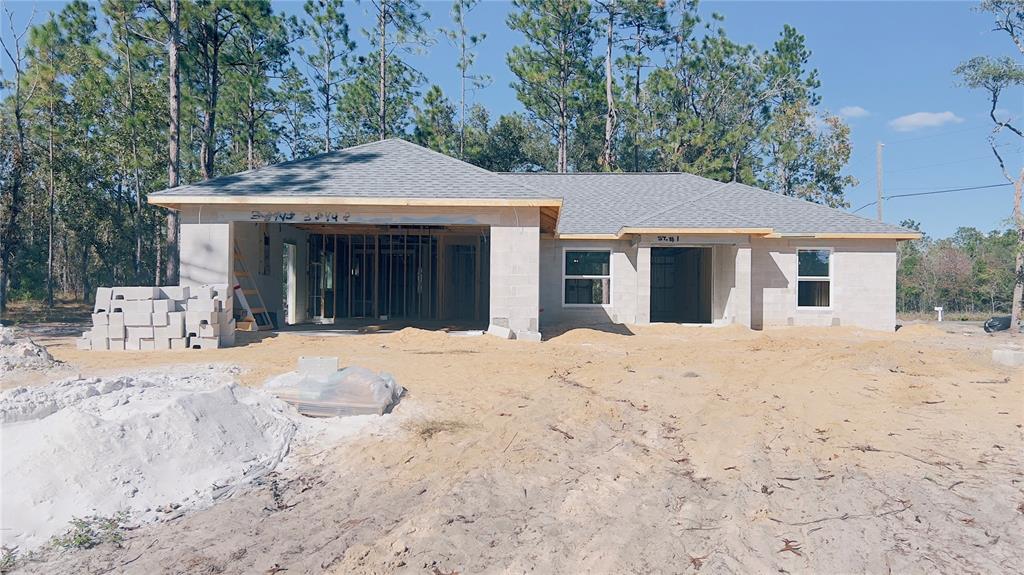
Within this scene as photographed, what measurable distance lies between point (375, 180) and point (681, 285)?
13515 millimetres

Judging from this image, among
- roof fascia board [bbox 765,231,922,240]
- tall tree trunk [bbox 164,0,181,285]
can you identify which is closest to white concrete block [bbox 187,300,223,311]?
tall tree trunk [bbox 164,0,181,285]

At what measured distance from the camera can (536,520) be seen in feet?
13.4

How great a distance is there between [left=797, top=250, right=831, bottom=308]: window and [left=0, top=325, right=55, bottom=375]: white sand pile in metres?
17.1

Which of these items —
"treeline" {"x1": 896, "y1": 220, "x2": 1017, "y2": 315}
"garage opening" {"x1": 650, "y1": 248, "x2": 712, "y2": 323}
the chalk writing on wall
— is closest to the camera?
the chalk writing on wall

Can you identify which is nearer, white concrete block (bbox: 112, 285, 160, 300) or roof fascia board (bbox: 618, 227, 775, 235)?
white concrete block (bbox: 112, 285, 160, 300)

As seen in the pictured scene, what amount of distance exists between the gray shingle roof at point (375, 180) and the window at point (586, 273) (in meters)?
3.98

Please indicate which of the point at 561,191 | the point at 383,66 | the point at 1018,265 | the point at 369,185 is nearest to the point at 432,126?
the point at 383,66

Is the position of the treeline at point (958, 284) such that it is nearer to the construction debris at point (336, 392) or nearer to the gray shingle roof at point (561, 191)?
the gray shingle roof at point (561, 191)

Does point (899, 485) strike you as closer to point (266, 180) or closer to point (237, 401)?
point (237, 401)

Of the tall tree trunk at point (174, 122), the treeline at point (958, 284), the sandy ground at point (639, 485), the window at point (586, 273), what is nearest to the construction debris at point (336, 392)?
the sandy ground at point (639, 485)

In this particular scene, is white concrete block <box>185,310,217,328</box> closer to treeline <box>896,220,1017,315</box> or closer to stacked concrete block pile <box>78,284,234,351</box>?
stacked concrete block pile <box>78,284,234,351</box>

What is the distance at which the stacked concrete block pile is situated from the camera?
10.9m

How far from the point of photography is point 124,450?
15.1 ft

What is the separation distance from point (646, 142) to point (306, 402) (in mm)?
29060
